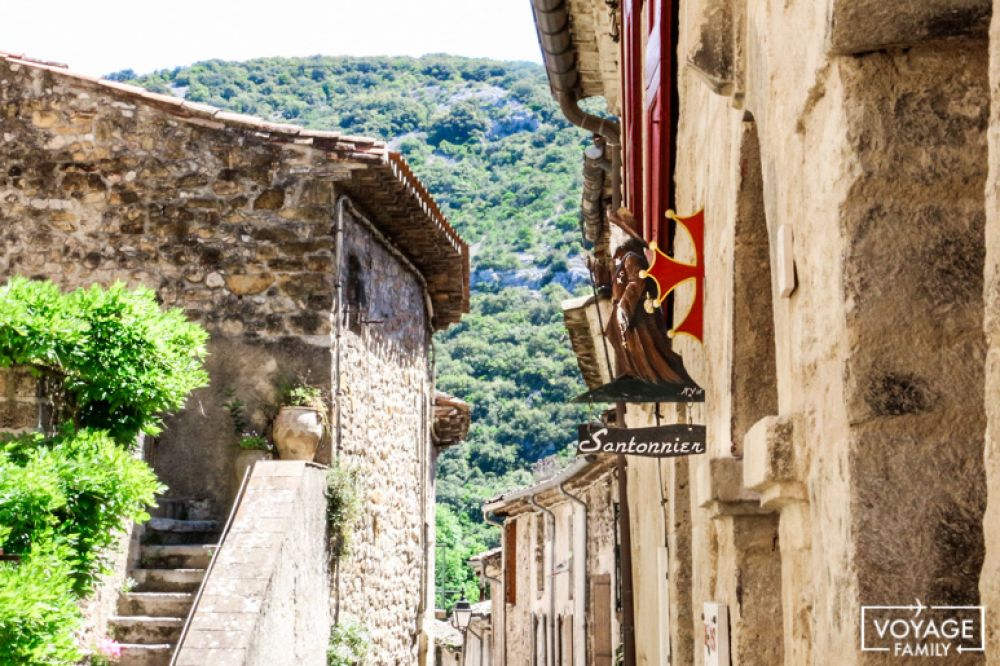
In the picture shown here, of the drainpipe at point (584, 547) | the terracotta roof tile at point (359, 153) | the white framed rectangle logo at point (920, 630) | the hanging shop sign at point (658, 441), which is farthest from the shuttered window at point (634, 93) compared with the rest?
the drainpipe at point (584, 547)

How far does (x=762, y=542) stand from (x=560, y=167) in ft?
192

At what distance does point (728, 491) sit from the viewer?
182 inches

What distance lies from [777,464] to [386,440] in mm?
9578

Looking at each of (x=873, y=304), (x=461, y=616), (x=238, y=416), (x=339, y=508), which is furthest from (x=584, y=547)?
(x=873, y=304)

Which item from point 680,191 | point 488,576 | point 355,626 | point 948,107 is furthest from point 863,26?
point 488,576

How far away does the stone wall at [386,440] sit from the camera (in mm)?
11500

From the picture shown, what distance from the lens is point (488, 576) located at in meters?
28.8

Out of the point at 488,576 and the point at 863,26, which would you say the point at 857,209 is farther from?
the point at 488,576

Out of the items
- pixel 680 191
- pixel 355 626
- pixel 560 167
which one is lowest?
pixel 355 626

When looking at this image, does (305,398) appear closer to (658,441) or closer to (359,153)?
(359,153)

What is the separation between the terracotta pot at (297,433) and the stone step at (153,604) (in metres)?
1.85

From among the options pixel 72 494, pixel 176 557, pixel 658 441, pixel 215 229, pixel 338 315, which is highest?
pixel 215 229

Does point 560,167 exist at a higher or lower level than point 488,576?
higher

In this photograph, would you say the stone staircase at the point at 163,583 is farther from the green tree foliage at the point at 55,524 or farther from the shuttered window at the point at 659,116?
the shuttered window at the point at 659,116
